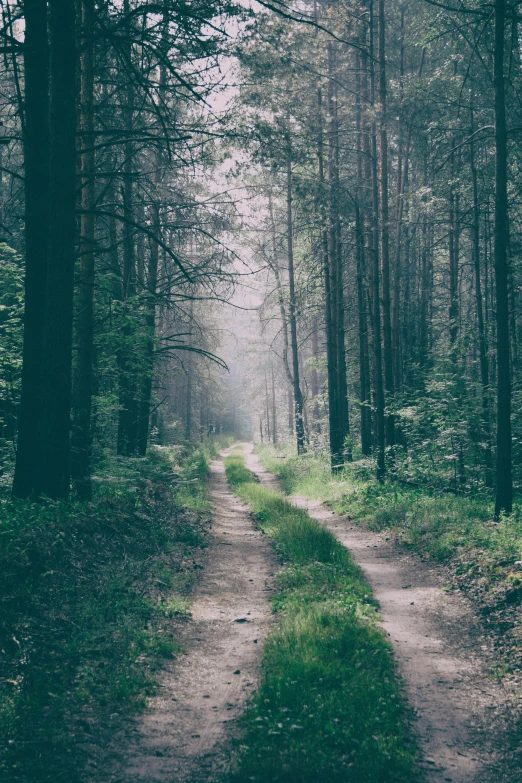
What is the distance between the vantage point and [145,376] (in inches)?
517

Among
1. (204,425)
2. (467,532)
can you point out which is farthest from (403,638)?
(204,425)

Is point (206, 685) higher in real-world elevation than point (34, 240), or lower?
lower

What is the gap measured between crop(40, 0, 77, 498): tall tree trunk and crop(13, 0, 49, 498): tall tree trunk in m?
0.11

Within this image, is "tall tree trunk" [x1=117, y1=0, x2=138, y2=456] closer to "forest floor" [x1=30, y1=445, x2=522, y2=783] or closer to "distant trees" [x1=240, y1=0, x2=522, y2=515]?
"distant trees" [x1=240, y1=0, x2=522, y2=515]

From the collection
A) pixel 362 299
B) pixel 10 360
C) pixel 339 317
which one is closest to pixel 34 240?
pixel 10 360

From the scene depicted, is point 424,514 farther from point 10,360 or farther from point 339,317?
point 339,317

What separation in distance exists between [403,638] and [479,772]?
2121 millimetres

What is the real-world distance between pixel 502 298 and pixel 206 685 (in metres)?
7.56

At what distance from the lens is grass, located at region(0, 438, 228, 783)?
11.7ft

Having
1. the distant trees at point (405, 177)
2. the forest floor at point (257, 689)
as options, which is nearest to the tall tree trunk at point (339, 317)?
the distant trees at point (405, 177)

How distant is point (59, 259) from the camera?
747 centimetres

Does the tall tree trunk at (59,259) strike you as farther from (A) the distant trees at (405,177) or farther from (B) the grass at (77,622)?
(A) the distant trees at (405,177)

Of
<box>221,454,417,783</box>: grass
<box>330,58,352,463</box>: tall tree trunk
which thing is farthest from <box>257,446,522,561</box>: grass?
<box>221,454,417,783</box>: grass

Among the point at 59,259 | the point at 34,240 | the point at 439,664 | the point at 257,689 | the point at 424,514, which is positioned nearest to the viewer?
the point at 257,689
